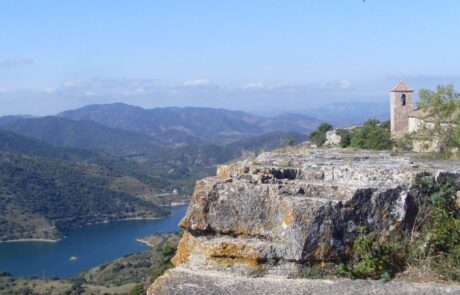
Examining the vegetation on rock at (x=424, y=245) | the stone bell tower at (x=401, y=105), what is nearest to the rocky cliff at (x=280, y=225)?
the vegetation on rock at (x=424, y=245)

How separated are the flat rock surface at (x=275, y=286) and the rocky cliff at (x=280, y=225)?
12 mm

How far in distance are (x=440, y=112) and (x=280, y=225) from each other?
1568 centimetres

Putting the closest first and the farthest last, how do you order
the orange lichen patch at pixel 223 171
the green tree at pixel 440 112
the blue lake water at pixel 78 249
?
1. the orange lichen patch at pixel 223 171
2. the green tree at pixel 440 112
3. the blue lake water at pixel 78 249

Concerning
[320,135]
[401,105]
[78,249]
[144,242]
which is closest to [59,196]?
[78,249]

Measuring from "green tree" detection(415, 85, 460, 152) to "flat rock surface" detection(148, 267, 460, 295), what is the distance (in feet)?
40.0

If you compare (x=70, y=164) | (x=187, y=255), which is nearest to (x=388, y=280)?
(x=187, y=255)

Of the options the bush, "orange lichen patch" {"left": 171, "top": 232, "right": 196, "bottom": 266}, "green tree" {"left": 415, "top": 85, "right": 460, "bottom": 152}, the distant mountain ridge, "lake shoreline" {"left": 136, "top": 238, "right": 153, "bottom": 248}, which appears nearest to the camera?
the bush

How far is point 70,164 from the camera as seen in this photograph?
188 metres

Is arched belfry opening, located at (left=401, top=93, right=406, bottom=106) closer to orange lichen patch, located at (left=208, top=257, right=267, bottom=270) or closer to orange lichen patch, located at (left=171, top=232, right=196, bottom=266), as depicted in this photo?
orange lichen patch, located at (left=171, top=232, right=196, bottom=266)

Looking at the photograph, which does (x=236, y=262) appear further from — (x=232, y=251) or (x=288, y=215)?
(x=288, y=215)

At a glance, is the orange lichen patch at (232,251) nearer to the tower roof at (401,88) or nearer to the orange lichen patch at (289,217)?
the orange lichen patch at (289,217)

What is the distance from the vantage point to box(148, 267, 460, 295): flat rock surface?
6.55 m

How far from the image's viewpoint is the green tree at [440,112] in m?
18.9

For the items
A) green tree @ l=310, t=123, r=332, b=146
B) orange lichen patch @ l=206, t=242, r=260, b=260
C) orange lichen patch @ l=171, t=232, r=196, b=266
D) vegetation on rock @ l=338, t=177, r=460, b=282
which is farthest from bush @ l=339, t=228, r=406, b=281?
green tree @ l=310, t=123, r=332, b=146
